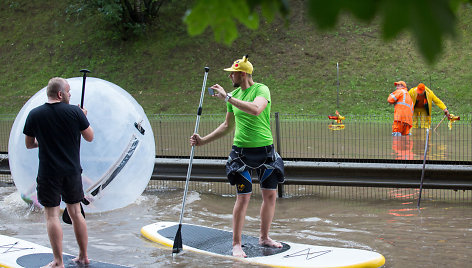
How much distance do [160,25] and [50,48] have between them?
5875mm

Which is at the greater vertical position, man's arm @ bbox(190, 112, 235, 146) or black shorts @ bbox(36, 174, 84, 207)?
man's arm @ bbox(190, 112, 235, 146)

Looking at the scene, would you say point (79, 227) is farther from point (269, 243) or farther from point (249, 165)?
point (269, 243)

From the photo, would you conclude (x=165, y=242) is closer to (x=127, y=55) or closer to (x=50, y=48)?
(x=127, y=55)

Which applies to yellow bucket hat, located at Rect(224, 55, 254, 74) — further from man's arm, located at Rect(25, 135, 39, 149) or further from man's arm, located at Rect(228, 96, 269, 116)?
man's arm, located at Rect(25, 135, 39, 149)

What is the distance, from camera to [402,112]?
1236 cm

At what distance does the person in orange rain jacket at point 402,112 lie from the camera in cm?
1235

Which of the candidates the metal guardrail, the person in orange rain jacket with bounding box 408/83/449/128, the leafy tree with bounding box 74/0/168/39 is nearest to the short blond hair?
the metal guardrail

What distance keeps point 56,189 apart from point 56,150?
1.11 feet

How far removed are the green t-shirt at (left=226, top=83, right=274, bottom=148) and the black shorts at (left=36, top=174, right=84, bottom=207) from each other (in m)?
1.60

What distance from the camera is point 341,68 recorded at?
23.5 metres

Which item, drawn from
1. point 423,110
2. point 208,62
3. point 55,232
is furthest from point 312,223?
point 208,62

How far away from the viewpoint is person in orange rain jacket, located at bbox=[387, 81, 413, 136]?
12.4 meters

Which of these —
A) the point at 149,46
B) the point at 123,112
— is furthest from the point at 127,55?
the point at 123,112

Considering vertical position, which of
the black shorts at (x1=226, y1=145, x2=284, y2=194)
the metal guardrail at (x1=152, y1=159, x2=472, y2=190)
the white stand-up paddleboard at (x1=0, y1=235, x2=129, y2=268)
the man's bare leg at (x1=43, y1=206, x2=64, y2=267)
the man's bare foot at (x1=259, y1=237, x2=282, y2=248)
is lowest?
the white stand-up paddleboard at (x1=0, y1=235, x2=129, y2=268)
